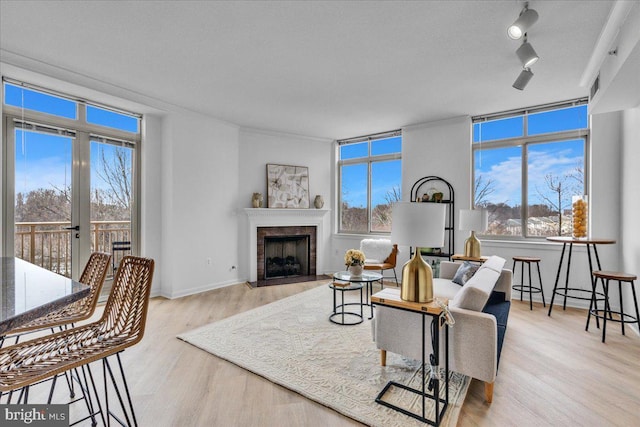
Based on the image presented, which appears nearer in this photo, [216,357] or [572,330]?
[216,357]

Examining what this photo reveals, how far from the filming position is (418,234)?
6.48 ft

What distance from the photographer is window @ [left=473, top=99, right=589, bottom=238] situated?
431 cm

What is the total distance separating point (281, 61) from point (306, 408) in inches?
117

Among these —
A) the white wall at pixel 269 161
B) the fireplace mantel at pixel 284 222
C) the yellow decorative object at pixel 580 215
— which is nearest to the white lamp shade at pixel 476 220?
the yellow decorative object at pixel 580 215

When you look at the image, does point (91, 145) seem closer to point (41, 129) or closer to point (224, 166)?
point (41, 129)

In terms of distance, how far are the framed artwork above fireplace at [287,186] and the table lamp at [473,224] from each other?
9.84ft

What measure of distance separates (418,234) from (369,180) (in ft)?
14.3

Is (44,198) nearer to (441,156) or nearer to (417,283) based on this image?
(417,283)

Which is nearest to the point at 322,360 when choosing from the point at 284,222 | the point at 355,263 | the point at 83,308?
the point at 355,263

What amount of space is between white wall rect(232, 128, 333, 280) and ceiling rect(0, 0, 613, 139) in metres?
1.36

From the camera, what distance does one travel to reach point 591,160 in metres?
4.04

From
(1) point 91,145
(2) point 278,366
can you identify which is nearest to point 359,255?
(2) point 278,366

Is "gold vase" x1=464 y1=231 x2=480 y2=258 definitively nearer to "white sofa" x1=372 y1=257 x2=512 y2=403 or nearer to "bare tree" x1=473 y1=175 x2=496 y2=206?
"bare tree" x1=473 y1=175 x2=496 y2=206

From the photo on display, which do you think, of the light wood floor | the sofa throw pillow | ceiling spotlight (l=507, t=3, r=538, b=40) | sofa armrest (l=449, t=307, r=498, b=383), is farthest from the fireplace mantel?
ceiling spotlight (l=507, t=3, r=538, b=40)
